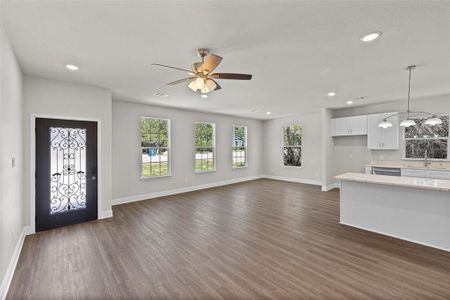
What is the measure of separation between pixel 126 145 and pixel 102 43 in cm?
346

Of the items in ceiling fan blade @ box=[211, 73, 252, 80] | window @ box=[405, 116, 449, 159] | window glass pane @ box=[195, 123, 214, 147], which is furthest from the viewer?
window glass pane @ box=[195, 123, 214, 147]

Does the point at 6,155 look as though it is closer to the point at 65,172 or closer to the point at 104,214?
the point at 65,172

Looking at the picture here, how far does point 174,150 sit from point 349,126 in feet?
18.4

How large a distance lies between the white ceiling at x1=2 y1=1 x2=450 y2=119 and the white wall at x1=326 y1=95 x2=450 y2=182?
151cm

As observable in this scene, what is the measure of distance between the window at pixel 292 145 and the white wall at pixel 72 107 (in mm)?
6682

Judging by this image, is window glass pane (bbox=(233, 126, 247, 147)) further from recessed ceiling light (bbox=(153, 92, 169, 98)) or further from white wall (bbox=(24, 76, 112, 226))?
white wall (bbox=(24, 76, 112, 226))

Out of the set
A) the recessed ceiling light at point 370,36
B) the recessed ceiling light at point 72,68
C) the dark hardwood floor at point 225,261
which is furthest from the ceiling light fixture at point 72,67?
the recessed ceiling light at point 370,36

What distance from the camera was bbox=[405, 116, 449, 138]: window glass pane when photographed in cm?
504

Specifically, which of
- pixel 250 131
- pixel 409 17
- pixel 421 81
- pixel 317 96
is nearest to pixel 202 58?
pixel 409 17

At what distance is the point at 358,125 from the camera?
6.21 m

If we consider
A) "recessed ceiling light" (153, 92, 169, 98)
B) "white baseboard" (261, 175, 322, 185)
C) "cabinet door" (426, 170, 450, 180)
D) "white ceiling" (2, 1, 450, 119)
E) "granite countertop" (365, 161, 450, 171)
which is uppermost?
A: "recessed ceiling light" (153, 92, 169, 98)

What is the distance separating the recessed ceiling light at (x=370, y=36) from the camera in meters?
2.21

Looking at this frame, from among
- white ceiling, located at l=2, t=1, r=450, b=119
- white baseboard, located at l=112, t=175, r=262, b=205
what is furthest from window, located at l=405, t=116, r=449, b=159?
white baseboard, located at l=112, t=175, r=262, b=205

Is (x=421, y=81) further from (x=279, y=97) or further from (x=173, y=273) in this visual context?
(x=173, y=273)
